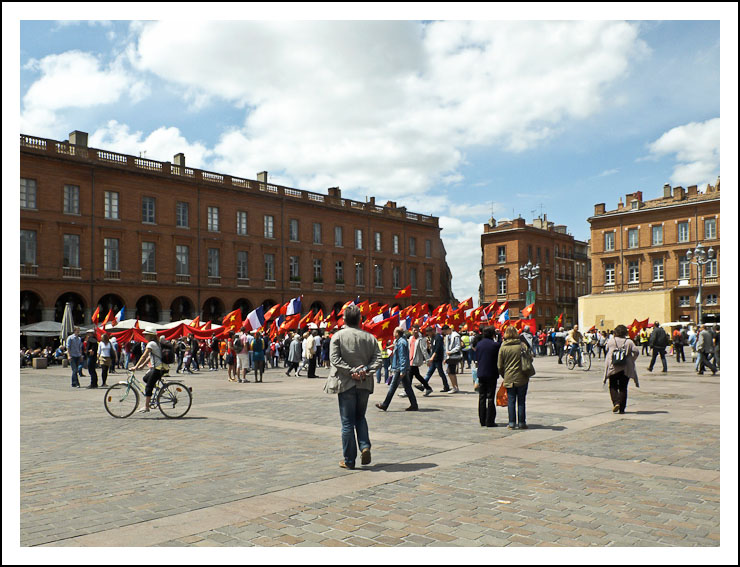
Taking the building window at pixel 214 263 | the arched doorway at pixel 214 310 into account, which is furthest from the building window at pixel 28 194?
the arched doorway at pixel 214 310

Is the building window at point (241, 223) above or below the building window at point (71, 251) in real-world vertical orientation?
above

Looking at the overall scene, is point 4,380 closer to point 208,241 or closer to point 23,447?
point 23,447

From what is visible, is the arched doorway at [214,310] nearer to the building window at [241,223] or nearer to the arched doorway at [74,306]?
the building window at [241,223]

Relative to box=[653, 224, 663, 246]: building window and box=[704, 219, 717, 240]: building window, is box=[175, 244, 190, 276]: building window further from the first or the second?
box=[704, 219, 717, 240]: building window

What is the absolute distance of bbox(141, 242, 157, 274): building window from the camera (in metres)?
47.1

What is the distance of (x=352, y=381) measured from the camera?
25.8 feet

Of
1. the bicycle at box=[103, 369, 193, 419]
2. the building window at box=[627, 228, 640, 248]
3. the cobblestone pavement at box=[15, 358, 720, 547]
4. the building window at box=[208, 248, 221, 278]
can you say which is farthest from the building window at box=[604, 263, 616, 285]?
the bicycle at box=[103, 369, 193, 419]

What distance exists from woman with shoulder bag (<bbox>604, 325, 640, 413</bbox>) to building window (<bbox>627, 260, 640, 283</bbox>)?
60400 millimetres

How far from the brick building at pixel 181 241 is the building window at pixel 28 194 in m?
0.06

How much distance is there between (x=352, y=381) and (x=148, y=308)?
4263 cm

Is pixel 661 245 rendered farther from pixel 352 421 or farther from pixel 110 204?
pixel 352 421

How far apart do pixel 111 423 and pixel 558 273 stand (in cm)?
7880

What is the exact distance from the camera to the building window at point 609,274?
2793 inches

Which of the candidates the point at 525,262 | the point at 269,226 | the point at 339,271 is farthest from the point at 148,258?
the point at 525,262
